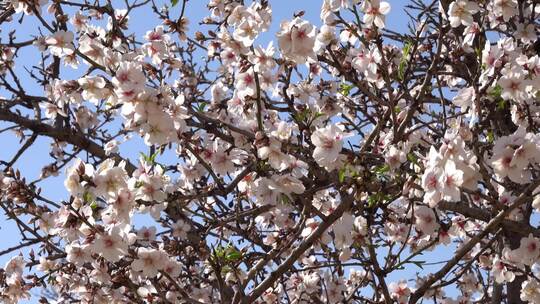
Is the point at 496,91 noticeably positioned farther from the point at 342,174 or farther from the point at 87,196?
the point at 87,196

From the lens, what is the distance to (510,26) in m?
5.37

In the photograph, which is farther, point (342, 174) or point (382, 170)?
point (382, 170)

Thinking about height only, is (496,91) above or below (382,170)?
above

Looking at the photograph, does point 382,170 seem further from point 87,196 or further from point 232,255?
point 87,196

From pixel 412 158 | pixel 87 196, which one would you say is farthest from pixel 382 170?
pixel 87 196

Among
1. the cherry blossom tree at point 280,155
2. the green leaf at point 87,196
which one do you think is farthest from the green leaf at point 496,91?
the green leaf at point 87,196

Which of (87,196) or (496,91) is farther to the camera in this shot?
(496,91)

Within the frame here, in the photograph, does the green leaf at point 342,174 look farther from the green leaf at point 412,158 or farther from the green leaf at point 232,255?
the green leaf at point 232,255

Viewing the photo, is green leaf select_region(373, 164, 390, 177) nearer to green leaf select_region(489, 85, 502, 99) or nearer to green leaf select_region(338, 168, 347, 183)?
green leaf select_region(338, 168, 347, 183)

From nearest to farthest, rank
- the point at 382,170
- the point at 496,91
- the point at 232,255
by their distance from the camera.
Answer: the point at 382,170 → the point at 496,91 → the point at 232,255

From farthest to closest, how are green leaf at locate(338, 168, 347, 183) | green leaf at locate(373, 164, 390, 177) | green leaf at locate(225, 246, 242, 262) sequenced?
green leaf at locate(225, 246, 242, 262), green leaf at locate(373, 164, 390, 177), green leaf at locate(338, 168, 347, 183)

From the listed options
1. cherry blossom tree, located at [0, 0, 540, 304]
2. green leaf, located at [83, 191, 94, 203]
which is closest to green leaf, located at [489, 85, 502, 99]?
cherry blossom tree, located at [0, 0, 540, 304]

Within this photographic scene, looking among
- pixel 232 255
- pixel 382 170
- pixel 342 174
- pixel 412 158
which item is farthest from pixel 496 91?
pixel 232 255

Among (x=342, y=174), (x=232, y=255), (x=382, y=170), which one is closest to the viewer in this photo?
(x=342, y=174)
